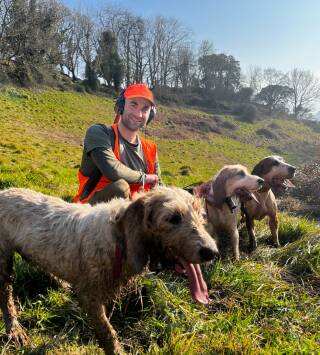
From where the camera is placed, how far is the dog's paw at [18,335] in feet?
10.2

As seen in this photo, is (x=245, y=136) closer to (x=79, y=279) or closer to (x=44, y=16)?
(x=44, y=16)

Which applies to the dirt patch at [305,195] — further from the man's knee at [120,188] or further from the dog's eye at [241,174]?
the man's knee at [120,188]

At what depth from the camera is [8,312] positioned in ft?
10.8

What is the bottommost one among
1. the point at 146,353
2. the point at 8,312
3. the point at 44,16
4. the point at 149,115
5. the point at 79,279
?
the point at 146,353

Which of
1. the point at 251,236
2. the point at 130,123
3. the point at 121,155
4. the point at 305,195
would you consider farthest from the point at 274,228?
the point at 305,195

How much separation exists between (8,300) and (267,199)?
4232 millimetres

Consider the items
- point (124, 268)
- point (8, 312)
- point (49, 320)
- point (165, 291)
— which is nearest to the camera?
point (124, 268)

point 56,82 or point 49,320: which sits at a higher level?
point 56,82

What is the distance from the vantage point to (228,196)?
538 centimetres

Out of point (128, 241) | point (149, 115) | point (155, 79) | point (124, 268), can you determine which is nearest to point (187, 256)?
point (128, 241)

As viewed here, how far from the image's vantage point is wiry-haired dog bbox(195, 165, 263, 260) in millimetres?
5281

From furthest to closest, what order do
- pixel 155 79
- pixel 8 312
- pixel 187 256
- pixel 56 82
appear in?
pixel 155 79, pixel 56 82, pixel 8 312, pixel 187 256

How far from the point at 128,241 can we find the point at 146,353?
3.63ft

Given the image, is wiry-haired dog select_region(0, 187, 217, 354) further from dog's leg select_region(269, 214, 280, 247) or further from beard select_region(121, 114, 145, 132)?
dog's leg select_region(269, 214, 280, 247)
